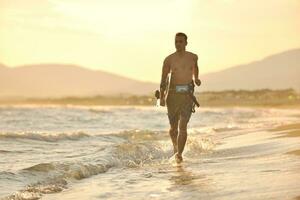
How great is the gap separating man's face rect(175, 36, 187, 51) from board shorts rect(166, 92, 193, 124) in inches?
30.1

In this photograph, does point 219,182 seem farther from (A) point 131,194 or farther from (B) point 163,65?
(B) point 163,65

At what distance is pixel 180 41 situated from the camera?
376 inches

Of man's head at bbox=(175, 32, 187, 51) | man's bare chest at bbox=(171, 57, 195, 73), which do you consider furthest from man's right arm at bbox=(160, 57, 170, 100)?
man's head at bbox=(175, 32, 187, 51)

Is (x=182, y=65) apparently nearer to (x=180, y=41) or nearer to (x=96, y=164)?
(x=180, y=41)

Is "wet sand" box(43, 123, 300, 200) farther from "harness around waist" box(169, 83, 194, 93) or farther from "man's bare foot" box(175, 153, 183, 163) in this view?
"harness around waist" box(169, 83, 194, 93)

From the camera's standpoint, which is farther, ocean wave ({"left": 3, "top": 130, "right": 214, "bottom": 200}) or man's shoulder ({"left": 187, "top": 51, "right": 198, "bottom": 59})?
man's shoulder ({"left": 187, "top": 51, "right": 198, "bottom": 59})

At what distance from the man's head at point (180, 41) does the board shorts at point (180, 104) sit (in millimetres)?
766

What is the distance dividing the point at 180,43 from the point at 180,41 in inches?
1.7

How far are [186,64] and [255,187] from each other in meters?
4.09

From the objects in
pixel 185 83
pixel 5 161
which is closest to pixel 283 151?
pixel 185 83

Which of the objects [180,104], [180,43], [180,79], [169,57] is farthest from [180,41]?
[180,104]

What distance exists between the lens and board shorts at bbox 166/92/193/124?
31.9ft

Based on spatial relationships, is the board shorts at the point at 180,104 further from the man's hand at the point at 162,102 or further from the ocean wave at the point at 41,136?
the ocean wave at the point at 41,136

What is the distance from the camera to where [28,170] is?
827 centimetres
